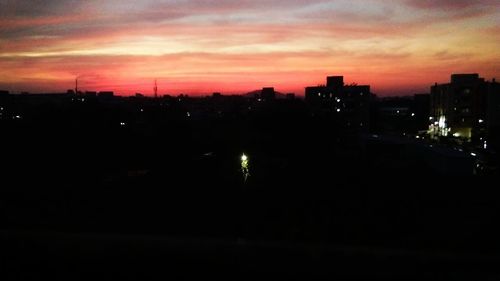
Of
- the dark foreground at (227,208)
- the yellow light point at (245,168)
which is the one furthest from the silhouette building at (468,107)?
the yellow light point at (245,168)

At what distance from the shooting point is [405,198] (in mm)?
7738

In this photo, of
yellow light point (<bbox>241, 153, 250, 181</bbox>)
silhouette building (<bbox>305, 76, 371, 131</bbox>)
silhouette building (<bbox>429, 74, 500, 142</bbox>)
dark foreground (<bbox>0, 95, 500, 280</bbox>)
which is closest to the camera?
dark foreground (<bbox>0, 95, 500, 280</bbox>)

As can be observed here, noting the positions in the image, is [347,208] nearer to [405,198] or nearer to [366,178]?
[405,198]

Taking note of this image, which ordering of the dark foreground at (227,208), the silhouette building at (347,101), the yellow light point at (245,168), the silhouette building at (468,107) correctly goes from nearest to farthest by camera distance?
the dark foreground at (227,208) → the yellow light point at (245,168) → the silhouette building at (468,107) → the silhouette building at (347,101)

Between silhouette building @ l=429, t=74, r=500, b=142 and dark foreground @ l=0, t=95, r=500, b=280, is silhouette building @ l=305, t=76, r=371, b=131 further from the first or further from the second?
dark foreground @ l=0, t=95, r=500, b=280

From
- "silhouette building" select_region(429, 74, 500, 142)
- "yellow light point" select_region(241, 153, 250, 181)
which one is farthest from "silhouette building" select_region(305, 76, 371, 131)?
"yellow light point" select_region(241, 153, 250, 181)

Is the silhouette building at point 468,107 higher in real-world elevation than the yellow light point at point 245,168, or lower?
higher

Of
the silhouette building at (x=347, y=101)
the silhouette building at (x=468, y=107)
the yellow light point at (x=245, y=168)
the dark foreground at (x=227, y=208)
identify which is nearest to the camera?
the dark foreground at (x=227, y=208)

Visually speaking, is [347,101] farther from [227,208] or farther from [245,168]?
[227,208]

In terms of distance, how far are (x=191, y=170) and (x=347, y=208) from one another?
15.4 ft

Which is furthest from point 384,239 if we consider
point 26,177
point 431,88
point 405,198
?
point 431,88

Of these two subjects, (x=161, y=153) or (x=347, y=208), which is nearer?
(x=347, y=208)

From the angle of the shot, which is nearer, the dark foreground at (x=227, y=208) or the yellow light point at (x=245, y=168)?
the dark foreground at (x=227, y=208)

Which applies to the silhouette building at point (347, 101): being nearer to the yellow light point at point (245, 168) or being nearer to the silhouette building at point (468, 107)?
the silhouette building at point (468, 107)
